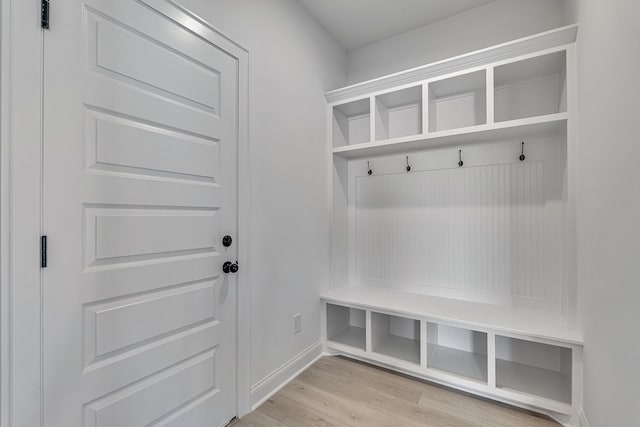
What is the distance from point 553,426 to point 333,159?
7.37 feet

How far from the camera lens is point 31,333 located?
3.04 ft

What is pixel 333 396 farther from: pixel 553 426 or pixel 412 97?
pixel 412 97

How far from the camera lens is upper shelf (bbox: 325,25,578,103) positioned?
165 cm

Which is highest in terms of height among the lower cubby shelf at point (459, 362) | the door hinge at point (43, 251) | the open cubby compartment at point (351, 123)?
the open cubby compartment at point (351, 123)

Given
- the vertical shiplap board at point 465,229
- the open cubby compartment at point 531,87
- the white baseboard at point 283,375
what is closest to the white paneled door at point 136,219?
the white baseboard at point 283,375

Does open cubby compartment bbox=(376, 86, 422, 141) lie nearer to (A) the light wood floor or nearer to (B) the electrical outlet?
(B) the electrical outlet

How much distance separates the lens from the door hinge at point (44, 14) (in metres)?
0.95

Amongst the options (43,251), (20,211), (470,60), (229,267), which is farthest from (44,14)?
(470,60)

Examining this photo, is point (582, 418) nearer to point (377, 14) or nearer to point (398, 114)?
point (398, 114)

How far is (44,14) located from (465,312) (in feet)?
8.41

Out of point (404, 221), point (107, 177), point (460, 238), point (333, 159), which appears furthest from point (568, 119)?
point (107, 177)

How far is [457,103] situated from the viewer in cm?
228

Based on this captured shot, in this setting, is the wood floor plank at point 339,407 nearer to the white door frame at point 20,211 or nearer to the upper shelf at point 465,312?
the upper shelf at point 465,312

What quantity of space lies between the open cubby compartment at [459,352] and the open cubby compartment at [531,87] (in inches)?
66.0
